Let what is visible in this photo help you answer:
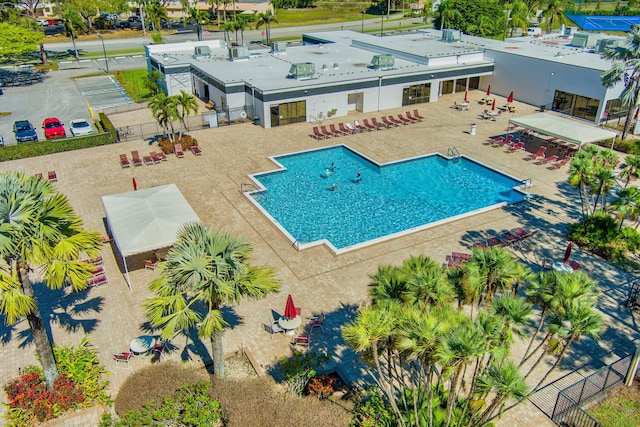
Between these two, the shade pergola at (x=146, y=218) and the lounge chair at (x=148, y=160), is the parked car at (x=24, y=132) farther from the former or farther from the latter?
the shade pergola at (x=146, y=218)

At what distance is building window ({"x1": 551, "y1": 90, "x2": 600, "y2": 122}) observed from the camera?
37.5 m

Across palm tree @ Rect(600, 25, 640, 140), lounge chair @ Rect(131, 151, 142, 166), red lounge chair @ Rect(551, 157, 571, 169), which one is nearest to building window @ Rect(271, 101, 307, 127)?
lounge chair @ Rect(131, 151, 142, 166)

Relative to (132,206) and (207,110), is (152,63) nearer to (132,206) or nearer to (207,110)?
(207,110)

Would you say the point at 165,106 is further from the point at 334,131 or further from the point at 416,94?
the point at 416,94

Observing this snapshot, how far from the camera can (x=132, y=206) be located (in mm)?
21094

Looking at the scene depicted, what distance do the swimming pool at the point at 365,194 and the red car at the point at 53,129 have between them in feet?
53.3

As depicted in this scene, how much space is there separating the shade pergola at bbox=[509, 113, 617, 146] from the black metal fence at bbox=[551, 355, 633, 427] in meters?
17.5

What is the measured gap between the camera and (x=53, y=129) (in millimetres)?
35000

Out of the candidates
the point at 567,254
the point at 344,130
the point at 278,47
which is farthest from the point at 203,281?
the point at 278,47

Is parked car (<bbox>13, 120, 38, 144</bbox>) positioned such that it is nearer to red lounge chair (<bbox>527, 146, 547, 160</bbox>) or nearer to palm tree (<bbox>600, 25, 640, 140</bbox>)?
red lounge chair (<bbox>527, 146, 547, 160</bbox>)

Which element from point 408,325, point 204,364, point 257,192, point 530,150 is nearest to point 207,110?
point 257,192

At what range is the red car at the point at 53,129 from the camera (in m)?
34.8

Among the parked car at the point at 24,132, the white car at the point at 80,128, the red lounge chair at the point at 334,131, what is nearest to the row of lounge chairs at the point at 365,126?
the red lounge chair at the point at 334,131

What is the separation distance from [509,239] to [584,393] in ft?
28.5
